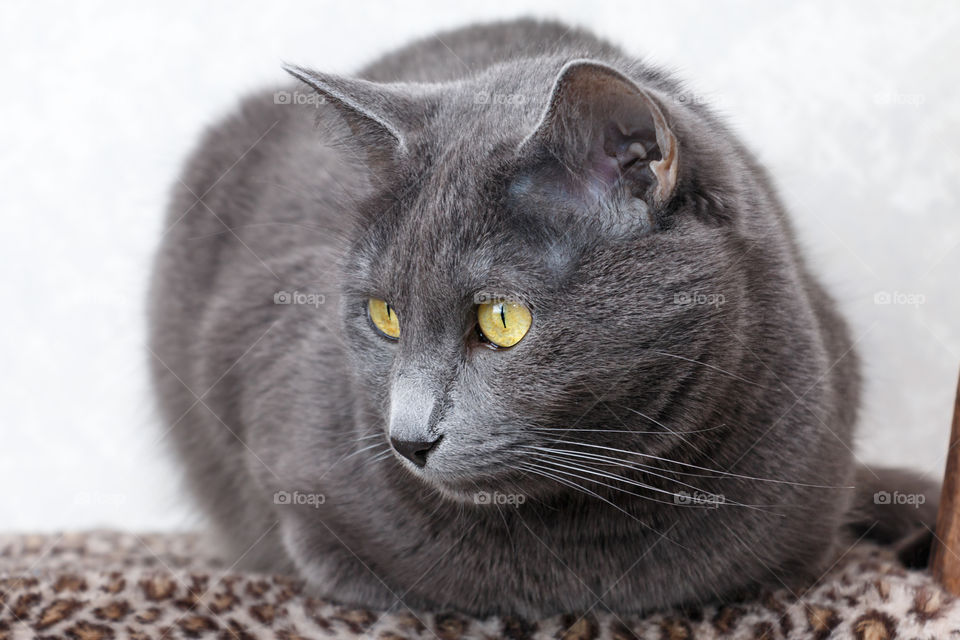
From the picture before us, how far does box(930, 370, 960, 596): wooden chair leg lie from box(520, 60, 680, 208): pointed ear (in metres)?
0.65

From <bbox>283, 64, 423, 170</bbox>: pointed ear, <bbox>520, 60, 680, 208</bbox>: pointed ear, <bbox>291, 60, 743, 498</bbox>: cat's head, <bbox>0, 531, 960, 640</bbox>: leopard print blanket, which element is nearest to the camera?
<bbox>520, 60, 680, 208</bbox>: pointed ear

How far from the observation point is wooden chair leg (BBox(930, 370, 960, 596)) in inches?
58.8

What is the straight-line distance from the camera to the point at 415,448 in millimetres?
1226

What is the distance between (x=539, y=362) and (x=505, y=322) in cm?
7

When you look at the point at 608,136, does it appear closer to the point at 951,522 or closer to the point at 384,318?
the point at 384,318

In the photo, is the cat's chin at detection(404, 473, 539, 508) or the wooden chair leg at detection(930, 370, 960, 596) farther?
the wooden chair leg at detection(930, 370, 960, 596)

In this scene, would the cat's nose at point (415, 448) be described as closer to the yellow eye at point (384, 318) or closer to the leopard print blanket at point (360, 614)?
the yellow eye at point (384, 318)

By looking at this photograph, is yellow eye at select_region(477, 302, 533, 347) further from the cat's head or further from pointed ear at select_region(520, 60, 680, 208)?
pointed ear at select_region(520, 60, 680, 208)

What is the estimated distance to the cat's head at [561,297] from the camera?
3.99 ft

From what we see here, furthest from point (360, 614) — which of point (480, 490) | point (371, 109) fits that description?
point (371, 109)

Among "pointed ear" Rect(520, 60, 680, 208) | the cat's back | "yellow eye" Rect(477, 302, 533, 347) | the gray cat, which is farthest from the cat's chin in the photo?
the cat's back

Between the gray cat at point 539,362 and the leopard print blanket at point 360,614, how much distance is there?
4 centimetres

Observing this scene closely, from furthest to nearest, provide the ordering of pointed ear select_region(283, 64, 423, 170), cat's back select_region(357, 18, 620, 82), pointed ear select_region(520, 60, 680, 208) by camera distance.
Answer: cat's back select_region(357, 18, 620, 82)
pointed ear select_region(283, 64, 423, 170)
pointed ear select_region(520, 60, 680, 208)

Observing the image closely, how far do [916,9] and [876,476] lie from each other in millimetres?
1057
